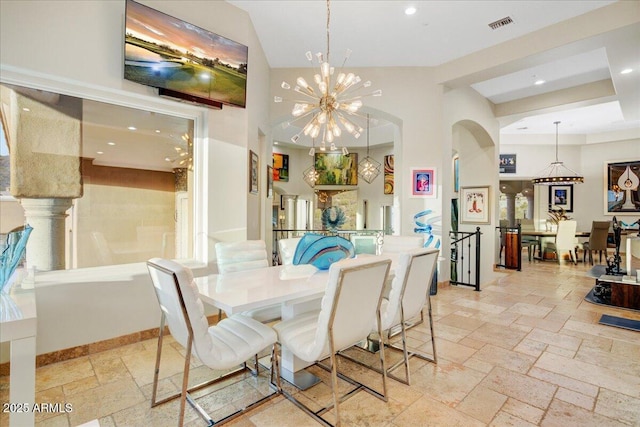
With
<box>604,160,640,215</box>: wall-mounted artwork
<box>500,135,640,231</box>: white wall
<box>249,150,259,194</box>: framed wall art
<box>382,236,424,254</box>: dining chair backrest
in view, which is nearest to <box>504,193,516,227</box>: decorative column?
<box>500,135,640,231</box>: white wall

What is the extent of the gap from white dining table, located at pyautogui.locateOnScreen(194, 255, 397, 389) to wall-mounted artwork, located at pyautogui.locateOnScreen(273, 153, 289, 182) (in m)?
8.13

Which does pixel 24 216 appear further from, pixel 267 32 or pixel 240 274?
pixel 267 32

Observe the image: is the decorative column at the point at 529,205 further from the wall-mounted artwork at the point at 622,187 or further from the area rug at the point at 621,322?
the area rug at the point at 621,322

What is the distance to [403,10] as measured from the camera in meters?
3.78

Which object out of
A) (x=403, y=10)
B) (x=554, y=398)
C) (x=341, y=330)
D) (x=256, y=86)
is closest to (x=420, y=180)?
(x=403, y=10)

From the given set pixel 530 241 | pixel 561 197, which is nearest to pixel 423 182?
pixel 530 241

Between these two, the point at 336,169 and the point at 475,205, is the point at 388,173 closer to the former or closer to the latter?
the point at 336,169

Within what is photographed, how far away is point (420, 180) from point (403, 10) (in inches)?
98.6

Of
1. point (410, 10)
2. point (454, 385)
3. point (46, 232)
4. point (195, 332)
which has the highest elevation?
point (410, 10)

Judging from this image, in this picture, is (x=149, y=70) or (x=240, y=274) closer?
(x=240, y=274)

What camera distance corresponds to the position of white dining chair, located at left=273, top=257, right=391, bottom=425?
72.7 inches

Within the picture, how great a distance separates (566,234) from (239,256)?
28.1 ft

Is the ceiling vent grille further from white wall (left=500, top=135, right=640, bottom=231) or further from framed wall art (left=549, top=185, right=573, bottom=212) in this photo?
framed wall art (left=549, top=185, right=573, bottom=212)

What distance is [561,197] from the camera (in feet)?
33.8
